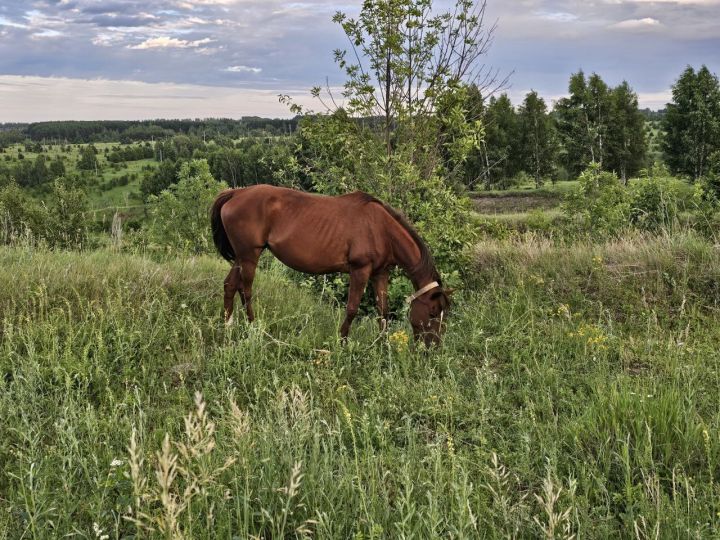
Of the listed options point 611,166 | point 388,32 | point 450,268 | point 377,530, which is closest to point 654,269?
point 450,268

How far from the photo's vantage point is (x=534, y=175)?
192 feet

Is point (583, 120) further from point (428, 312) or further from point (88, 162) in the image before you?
point (88, 162)

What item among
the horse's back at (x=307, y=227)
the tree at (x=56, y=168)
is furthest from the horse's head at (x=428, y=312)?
the tree at (x=56, y=168)

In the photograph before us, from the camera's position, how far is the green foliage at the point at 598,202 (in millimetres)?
14680

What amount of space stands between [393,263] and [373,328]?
961mm

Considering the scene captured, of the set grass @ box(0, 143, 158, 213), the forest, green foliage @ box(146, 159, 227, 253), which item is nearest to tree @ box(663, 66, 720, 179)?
green foliage @ box(146, 159, 227, 253)

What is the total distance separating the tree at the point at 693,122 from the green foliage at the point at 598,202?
33.8 m

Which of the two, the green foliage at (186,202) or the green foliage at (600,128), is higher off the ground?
the green foliage at (600,128)

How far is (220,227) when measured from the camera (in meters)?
6.12

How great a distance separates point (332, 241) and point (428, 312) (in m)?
1.46

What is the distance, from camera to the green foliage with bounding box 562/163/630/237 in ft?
48.2

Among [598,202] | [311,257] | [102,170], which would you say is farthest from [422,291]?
[102,170]

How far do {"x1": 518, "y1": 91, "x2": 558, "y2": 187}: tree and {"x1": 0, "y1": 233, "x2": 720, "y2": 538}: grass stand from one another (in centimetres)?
5430

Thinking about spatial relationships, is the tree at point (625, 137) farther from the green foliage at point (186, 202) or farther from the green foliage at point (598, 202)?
the green foliage at point (186, 202)
